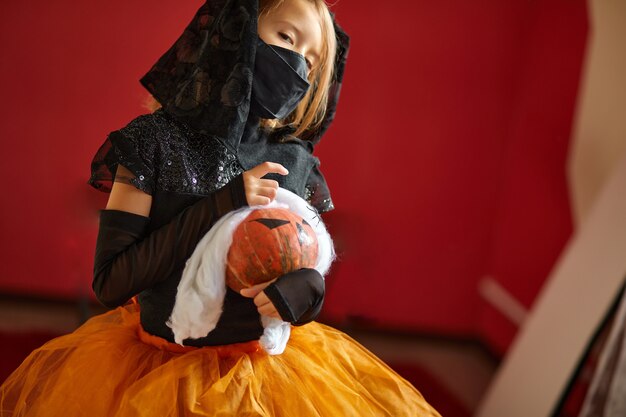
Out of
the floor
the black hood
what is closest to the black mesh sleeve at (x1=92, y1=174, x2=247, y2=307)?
→ the black hood

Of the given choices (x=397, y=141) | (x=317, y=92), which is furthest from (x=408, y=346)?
(x=317, y=92)

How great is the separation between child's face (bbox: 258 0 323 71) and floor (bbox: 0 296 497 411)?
89.4 inches

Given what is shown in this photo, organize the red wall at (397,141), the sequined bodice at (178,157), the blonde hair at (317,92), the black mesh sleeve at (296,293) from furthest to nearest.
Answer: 1. the red wall at (397,141)
2. the blonde hair at (317,92)
3. the sequined bodice at (178,157)
4. the black mesh sleeve at (296,293)

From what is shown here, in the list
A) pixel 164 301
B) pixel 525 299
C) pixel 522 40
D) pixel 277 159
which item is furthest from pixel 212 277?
pixel 522 40

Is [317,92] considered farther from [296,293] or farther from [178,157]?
[296,293]

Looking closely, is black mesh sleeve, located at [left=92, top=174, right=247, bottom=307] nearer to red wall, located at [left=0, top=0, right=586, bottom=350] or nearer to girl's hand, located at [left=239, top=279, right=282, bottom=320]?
girl's hand, located at [left=239, top=279, right=282, bottom=320]

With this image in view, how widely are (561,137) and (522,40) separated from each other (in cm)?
66

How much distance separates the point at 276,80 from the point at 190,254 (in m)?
0.36

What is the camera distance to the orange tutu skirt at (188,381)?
3.12ft

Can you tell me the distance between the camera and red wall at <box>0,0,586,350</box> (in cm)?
282

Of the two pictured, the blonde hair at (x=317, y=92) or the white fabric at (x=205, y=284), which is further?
the blonde hair at (x=317, y=92)

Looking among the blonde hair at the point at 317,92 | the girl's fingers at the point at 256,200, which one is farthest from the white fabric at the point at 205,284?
the blonde hair at the point at 317,92

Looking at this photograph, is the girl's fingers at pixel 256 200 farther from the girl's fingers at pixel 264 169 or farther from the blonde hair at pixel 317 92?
the blonde hair at pixel 317 92

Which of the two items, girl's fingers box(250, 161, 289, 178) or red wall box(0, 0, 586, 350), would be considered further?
red wall box(0, 0, 586, 350)
